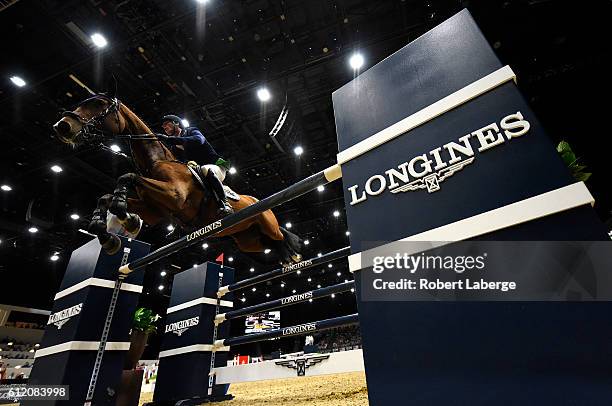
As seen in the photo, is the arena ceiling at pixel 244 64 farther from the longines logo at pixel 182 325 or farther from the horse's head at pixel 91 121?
the longines logo at pixel 182 325

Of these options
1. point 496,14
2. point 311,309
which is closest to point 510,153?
point 496,14

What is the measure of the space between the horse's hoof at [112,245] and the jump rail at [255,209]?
0.61 feet

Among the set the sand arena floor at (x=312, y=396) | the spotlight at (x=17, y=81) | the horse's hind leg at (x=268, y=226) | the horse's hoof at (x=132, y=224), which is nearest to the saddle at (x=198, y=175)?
the horse's hind leg at (x=268, y=226)

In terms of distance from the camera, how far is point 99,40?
553cm

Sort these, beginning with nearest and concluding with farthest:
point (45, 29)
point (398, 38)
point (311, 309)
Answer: point (45, 29), point (398, 38), point (311, 309)

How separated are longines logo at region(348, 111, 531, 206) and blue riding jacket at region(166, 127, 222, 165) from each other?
2720mm

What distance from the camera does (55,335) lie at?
288cm

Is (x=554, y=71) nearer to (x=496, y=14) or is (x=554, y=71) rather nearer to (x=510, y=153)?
(x=496, y=14)

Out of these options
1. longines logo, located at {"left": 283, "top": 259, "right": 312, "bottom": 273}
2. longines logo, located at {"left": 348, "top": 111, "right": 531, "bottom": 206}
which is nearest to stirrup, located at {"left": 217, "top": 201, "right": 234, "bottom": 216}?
longines logo, located at {"left": 283, "top": 259, "right": 312, "bottom": 273}

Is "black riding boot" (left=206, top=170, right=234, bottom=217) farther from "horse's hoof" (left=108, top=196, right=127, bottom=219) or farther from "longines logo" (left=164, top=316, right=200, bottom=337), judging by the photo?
"longines logo" (left=164, top=316, right=200, bottom=337)

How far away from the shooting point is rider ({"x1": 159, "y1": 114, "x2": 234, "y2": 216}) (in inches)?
124

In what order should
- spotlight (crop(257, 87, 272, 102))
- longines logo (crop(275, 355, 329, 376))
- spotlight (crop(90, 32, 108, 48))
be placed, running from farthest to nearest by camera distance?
spotlight (crop(257, 87, 272, 102))
spotlight (crop(90, 32, 108, 48))
longines logo (crop(275, 355, 329, 376))

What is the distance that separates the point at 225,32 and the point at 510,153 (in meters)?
6.47

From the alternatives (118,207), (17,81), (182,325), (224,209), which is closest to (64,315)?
(182,325)
